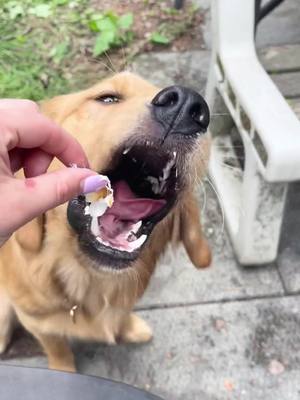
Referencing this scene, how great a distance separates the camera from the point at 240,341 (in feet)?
7.77

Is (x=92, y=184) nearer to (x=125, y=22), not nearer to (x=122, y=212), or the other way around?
(x=122, y=212)

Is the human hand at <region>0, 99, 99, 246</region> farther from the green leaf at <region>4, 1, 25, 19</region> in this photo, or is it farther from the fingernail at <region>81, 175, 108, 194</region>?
the green leaf at <region>4, 1, 25, 19</region>

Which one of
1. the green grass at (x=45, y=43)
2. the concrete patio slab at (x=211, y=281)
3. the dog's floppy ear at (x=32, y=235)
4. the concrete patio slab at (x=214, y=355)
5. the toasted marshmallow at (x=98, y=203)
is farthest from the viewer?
the green grass at (x=45, y=43)

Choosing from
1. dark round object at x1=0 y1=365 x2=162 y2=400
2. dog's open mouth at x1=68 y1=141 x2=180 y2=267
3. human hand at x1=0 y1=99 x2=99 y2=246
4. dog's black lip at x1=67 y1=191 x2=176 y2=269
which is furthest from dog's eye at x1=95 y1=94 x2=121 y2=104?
dark round object at x1=0 y1=365 x2=162 y2=400

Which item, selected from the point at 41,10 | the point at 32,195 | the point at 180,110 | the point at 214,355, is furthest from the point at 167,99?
the point at 41,10

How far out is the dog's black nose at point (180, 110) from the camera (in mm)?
1395

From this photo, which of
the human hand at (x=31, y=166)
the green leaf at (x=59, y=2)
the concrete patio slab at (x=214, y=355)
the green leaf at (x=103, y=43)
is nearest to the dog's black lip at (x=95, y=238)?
the human hand at (x=31, y=166)

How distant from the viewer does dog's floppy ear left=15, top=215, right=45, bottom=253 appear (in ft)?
Answer: 5.57

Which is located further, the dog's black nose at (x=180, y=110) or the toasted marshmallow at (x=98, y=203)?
the dog's black nose at (x=180, y=110)

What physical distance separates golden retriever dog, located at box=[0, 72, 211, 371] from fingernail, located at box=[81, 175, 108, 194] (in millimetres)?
343

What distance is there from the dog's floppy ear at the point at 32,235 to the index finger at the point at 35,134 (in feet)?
1.99

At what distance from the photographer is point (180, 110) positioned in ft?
4.57

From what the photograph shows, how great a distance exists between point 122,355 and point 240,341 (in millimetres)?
452

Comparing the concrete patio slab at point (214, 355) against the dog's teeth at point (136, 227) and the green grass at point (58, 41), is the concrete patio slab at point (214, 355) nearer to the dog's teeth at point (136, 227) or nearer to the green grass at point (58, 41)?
the dog's teeth at point (136, 227)
